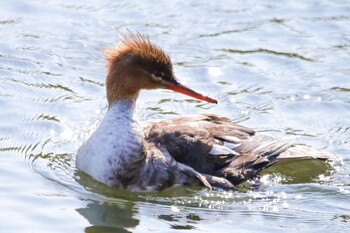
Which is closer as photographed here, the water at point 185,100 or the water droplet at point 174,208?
the water at point 185,100

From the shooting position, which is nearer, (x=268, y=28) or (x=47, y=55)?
(x=47, y=55)

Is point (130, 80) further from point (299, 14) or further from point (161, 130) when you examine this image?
point (299, 14)

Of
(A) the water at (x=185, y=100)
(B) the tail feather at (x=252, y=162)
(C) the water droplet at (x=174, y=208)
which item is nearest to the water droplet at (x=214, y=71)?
(A) the water at (x=185, y=100)

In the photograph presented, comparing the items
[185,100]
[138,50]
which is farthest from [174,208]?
[185,100]

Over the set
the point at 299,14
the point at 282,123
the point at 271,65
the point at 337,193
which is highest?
the point at 299,14

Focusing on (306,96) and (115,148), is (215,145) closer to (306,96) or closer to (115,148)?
(115,148)

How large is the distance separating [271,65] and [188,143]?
3.09 m

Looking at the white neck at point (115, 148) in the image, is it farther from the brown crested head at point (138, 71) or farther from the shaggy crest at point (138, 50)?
the shaggy crest at point (138, 50)

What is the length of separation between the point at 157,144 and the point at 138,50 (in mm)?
894

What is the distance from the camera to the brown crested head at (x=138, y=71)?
943 centimetres

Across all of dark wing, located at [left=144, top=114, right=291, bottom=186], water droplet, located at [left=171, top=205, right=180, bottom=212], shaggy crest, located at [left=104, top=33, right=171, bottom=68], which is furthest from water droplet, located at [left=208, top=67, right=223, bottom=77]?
water droplet, located at [left=171, top=205, right=180, bottom=212]

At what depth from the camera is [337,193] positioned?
9.34 metres

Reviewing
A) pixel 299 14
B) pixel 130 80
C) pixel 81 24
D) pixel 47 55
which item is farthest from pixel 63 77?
pixel 299 14

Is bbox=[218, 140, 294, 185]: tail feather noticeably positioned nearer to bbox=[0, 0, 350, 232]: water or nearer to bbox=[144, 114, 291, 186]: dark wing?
bbox=[144, 114, 291, 186]: dark wing
